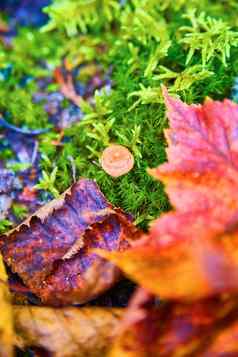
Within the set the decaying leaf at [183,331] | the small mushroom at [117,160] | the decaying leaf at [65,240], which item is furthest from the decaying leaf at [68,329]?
the small mushroom at [117,160]

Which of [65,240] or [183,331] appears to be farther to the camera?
[65,240]

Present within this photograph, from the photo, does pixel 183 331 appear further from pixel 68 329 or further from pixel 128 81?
pixel 128 81

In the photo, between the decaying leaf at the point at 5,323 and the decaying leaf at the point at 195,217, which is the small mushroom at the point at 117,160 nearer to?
the decaying leaf at the point at 195,217

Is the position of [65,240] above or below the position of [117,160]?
below

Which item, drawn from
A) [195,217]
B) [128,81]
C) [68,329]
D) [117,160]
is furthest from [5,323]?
[128,81]

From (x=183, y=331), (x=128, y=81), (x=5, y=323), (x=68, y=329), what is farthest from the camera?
(x=128, y=81)

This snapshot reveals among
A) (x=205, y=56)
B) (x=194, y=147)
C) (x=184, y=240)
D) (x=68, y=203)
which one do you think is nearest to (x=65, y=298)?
(x=68, y=203)

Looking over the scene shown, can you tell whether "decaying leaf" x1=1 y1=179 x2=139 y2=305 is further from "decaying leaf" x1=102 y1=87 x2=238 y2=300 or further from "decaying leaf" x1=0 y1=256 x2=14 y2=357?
"decaying leaf" x1=102 y1=87 x2=238 y2=300
